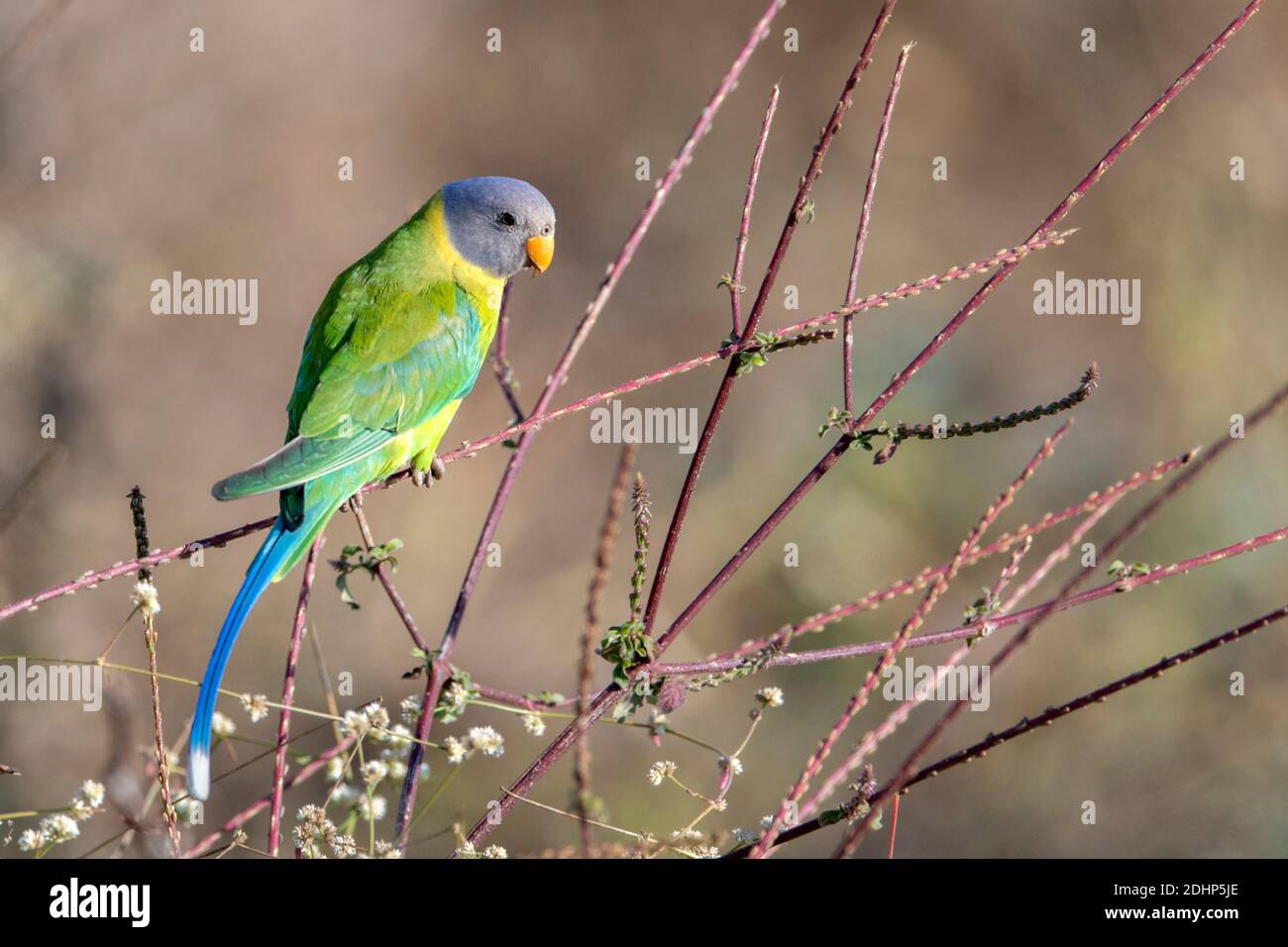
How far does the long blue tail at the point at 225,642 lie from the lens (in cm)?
214

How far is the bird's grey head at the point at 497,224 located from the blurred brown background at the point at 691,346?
2.40 m

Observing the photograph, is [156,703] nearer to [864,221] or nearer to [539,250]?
[864,221]

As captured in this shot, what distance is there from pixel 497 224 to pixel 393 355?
871 millimetres

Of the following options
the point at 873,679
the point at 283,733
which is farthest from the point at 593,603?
the point at 283,733

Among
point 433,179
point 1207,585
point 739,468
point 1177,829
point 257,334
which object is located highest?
point 433,179

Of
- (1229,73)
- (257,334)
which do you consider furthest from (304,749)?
(1229,73)

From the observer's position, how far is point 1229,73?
6742 millimetres

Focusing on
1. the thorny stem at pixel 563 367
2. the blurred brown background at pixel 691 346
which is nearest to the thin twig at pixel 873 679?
the thorny stem at pixel 563 367

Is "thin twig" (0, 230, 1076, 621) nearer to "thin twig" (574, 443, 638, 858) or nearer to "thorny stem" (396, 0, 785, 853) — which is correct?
"thorny stem" (396, 0, 785, 853)

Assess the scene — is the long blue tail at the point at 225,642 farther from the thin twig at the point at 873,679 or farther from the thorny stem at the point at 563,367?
the thin twig at the point at 873,679

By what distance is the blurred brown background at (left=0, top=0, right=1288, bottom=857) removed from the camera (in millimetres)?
5773

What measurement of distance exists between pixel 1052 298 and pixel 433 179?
153 inches

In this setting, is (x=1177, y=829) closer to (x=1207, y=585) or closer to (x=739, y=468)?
(x=1207, y=585)

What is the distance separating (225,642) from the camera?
2.66 metres
